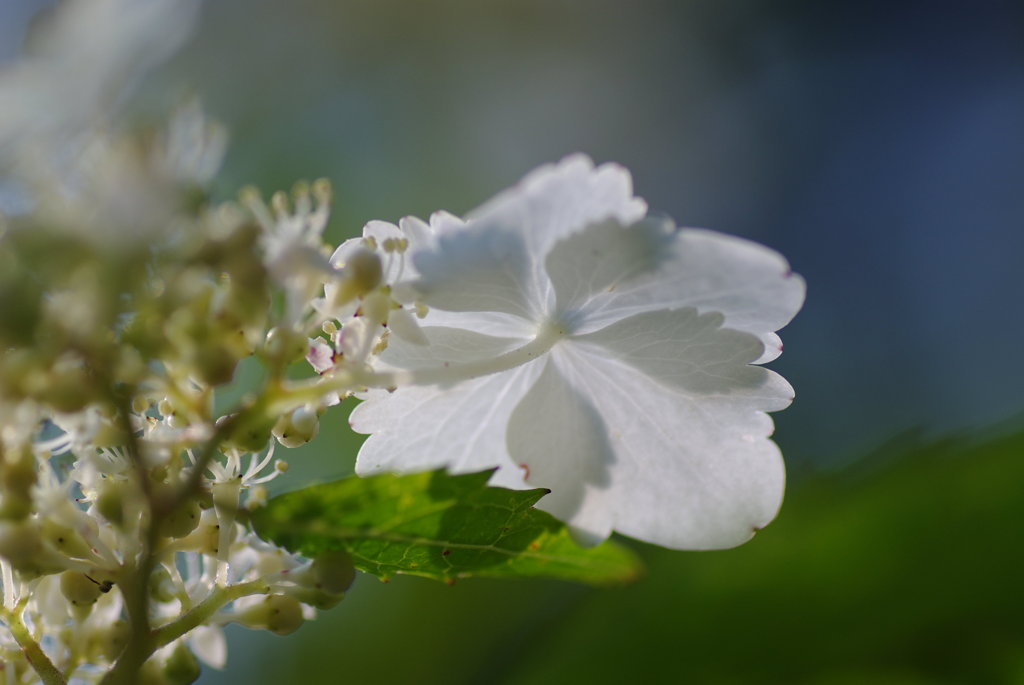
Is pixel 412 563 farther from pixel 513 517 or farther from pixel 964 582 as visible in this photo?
pixel 964 582

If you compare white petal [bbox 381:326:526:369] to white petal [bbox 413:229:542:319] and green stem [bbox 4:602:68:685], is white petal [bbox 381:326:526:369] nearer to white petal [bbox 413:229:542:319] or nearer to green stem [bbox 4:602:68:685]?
white petal [bbox 413:229:542:319]

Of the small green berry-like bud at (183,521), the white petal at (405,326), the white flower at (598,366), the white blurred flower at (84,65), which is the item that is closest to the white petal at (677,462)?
the white flower at (598,366)

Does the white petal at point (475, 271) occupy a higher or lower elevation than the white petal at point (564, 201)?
lower

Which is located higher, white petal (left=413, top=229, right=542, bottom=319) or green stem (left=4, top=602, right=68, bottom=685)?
white petal (left=413, top=229, right=542, bottom=319)

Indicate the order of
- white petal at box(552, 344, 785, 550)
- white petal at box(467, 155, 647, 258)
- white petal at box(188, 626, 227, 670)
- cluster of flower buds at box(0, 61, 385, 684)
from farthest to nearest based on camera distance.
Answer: white petal at box(188, 626, 227, 670) → white petal at box(552, 344, 785, 550) → white petal at box(467, 155, 647, 258) → cluster of flower buds at box(0, 61, 385, 684)

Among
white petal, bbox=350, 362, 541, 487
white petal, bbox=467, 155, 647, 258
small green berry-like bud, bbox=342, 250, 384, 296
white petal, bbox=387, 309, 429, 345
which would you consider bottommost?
white petal, bbox=350, 362, 541, 487

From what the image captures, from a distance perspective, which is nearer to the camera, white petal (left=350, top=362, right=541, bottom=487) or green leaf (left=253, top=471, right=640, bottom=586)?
green leaf (left=253, top=471, right=640, bottom=586)

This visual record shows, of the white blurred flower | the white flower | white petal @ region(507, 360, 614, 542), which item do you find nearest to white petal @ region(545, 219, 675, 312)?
the white flower

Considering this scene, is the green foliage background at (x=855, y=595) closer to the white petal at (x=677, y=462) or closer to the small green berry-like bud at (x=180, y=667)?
the white petal at (x=677, y=462)

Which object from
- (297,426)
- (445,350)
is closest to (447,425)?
(445,350)
